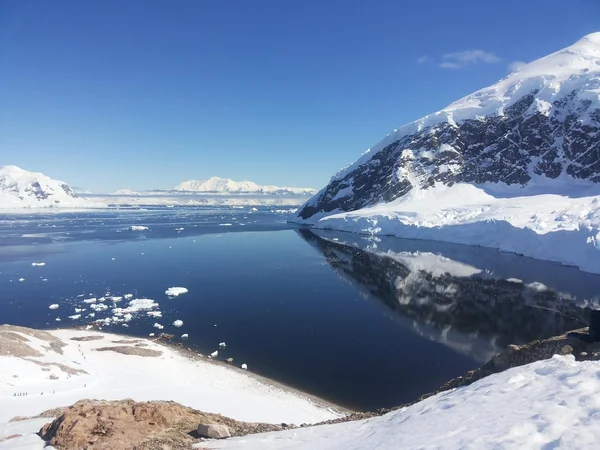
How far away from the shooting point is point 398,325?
37.7 meters

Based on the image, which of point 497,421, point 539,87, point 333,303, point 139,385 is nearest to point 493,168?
point 539,87

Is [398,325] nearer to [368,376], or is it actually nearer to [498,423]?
[368,376]

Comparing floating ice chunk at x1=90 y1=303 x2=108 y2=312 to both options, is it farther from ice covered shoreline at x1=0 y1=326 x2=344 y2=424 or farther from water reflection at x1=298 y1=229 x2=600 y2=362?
water reflection at x1=298 y1=229 x2=600 y2=362

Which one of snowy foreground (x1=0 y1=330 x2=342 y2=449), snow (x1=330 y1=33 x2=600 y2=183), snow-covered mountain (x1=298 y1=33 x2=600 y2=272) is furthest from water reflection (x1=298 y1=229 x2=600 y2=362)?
snow (x1=330 y1=33 x2=600 y2=183)

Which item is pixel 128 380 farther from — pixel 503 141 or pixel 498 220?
pixel 503 141

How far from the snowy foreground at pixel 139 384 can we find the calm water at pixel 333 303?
3.16 meters

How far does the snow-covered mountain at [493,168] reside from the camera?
87.2 meters

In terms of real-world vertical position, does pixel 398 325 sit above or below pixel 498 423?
below

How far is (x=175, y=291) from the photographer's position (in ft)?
156

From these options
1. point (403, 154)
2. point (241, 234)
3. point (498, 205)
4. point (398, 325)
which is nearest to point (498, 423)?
point (398, 325)

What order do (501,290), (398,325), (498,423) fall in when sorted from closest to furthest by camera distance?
(498,423)
(398,325)
(501,290)

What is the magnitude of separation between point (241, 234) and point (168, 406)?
A: 99878mm

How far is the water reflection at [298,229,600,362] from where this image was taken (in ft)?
115

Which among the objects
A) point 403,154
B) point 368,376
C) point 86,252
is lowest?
point 368,376
